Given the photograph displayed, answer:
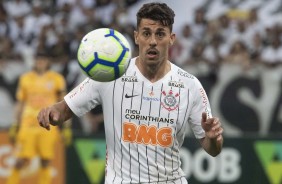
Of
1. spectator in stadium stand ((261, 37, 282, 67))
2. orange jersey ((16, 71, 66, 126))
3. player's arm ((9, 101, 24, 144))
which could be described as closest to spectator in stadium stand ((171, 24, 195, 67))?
spectator in stadium stand ((261, 37, 282, 67))

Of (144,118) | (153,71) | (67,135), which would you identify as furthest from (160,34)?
(67,135)

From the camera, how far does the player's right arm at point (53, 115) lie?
5.52m

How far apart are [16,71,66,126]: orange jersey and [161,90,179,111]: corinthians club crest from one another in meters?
6.21

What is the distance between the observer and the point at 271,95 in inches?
528

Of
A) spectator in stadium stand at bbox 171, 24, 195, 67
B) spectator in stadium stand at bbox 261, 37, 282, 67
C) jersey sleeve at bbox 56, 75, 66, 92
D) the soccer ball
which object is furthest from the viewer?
spectator in stadium stand at bbox 261, 37, 282, 67

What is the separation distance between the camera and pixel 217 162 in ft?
39.3

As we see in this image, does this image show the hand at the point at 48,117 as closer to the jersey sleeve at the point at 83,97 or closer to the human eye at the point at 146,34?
the jersey sleeve at the point at 83,97

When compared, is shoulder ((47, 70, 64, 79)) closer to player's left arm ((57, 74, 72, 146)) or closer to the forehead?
player's left arm ((57, 74, 72, 146))

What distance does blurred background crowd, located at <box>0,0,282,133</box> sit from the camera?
45.3ft

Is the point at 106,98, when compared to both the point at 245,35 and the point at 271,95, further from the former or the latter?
the point at 245,35

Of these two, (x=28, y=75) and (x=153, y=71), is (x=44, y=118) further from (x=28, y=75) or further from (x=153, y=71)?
(x=28, y=75)

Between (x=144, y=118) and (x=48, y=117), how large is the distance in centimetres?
79

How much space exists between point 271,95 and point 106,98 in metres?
7.88

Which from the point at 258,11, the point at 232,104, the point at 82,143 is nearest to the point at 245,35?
the point at 258,11
